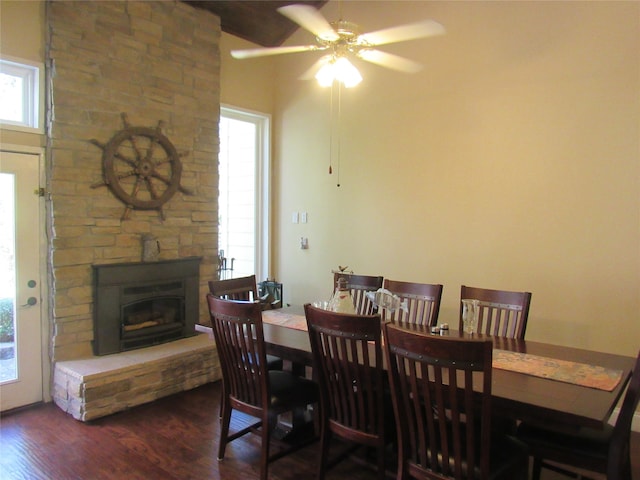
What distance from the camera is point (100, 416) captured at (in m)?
3.32

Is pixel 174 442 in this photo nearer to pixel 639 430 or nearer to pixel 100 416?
pixel 100 416

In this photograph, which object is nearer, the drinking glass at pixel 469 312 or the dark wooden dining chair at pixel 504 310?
the drinking glass at pixel 469 312

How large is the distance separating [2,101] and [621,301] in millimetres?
4732

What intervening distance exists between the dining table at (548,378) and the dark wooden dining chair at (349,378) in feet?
0.68

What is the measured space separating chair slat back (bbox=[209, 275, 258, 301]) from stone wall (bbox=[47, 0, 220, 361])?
118cm

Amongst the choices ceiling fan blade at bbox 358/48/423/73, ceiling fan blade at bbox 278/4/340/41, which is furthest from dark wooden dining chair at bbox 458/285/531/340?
ceiling fan blade at bbox 278/4/340/41

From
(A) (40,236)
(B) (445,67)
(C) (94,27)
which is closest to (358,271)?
(B) (445,67)

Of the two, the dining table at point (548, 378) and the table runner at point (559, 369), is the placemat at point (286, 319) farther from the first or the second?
the table runner at point (559, 369)

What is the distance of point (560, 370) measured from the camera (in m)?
2.10

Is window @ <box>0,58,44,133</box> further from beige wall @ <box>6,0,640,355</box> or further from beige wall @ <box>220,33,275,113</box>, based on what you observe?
beige wall @ <box>220,33,275,113</box>

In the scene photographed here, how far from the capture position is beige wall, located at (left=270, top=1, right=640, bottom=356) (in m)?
3.13

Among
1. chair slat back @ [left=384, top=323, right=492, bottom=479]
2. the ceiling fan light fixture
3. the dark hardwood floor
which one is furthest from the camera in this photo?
the ceiling fan light fixture

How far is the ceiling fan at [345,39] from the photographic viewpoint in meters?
2.35

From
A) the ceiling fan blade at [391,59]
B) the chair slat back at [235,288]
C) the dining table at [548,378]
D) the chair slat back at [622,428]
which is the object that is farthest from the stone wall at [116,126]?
the chair slat back at [622,428]
